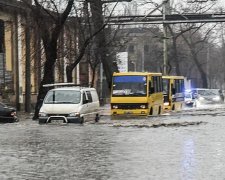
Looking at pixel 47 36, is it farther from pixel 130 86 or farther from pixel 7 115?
pixel 130 86

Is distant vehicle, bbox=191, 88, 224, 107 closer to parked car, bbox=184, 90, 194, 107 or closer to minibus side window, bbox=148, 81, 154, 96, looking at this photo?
parked car, bbox=184, 90, 194, 107

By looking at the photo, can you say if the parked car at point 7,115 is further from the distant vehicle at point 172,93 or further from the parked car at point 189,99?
the parked car at point 189,99

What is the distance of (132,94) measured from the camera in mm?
30828

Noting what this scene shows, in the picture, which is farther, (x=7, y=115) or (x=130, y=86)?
(x=130, y=86)

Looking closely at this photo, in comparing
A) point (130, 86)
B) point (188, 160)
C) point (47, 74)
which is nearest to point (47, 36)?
point (47, 74)

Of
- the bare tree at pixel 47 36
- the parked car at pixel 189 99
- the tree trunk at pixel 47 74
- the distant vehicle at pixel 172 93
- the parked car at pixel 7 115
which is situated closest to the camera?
the parked car at pixel 7 115

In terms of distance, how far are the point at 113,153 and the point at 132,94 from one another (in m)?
16.6

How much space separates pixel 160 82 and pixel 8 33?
1192 centimetres

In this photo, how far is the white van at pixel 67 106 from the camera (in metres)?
24.6

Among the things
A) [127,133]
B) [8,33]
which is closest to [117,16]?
[8,33]

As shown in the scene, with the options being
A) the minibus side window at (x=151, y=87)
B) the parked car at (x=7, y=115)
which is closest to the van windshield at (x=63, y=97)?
the parked car at (x=7, y=115)

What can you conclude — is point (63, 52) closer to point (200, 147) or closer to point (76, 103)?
point (76, 103)

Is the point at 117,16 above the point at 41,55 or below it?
above

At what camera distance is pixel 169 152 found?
14.4m
